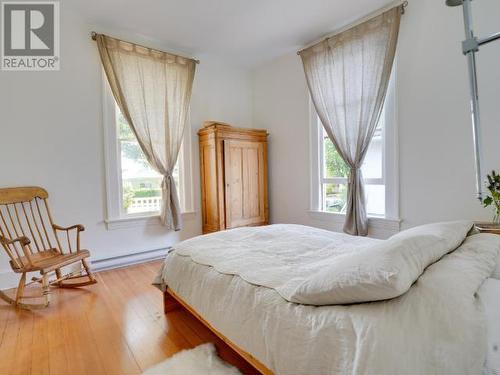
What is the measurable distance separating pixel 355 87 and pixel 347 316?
269 centimetres

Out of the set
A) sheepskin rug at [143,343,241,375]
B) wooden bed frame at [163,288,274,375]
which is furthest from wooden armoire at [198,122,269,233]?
sheepskin rug at [143,343,241,375]

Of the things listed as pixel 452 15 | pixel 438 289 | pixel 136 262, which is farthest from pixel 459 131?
pixel 136 262

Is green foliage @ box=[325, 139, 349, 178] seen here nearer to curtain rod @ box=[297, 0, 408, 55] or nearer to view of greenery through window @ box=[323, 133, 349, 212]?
view of greenery through window @ box=[323, 133, 349, 212]

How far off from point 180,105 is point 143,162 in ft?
2.90

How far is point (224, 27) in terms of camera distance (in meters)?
3.17

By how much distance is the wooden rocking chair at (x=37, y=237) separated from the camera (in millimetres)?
2314

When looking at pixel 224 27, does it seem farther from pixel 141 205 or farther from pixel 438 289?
pixel 438 289

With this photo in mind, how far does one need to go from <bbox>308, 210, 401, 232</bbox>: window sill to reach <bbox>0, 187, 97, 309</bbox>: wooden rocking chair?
2.65m

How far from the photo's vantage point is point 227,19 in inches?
118

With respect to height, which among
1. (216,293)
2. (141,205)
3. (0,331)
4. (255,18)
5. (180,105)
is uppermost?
(255,18)

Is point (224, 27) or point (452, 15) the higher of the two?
point (224, 27)

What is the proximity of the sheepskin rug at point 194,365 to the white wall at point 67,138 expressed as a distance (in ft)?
6.66

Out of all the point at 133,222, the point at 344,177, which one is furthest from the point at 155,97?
the point at 344,177

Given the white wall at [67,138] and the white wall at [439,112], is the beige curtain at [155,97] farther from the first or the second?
the white wall at [439,112]
